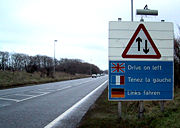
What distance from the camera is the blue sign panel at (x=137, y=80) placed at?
18.0ft

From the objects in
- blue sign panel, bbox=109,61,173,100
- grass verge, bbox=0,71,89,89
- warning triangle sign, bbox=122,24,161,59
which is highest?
warning triangle sign, bbox=122,24,161,59

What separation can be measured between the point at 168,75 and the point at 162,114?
3.69 ft

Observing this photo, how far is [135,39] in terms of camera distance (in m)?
5.47

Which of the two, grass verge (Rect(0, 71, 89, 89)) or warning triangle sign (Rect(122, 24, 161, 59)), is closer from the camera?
warning triangle sign (Rect(122, 24, 161, 59))

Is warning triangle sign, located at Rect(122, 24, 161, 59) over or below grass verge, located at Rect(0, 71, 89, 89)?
over

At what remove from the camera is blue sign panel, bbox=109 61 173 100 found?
18.0 feet

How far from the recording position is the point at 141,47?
18.0ft

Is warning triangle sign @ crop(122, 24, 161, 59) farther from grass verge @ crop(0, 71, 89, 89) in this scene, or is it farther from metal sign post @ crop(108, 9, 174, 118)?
grass verge @ crop(0, 71, 89, 89)

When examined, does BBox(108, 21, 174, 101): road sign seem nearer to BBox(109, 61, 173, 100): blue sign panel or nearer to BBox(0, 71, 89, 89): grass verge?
Answer: BBox(109, 61, 173, 100): blue sign panel

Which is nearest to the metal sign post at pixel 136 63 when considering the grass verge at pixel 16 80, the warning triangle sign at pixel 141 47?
the warning triangle sign at pixel 141 47

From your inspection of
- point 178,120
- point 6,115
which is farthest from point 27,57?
point 178,120

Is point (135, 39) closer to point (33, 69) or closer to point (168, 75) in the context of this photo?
point (168, 75)

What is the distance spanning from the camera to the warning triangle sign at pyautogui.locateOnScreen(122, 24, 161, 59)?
548cm

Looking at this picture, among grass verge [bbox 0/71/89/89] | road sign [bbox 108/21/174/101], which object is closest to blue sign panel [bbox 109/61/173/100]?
road sign [bbox 108/21/174/101]
